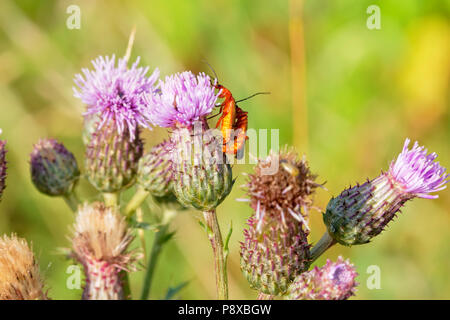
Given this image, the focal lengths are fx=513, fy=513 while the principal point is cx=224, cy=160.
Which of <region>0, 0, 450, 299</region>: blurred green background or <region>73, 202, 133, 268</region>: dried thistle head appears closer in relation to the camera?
<region>73, 202, 133, 268</region>: dried thistle head

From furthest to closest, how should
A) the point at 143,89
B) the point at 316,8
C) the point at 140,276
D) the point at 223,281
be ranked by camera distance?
the point at 316,8, the point at 140,276, the point at 143,89, the point at 223,281

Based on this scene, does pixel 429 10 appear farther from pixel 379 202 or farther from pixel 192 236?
pixel 192 236

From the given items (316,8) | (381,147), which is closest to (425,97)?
(381,147)

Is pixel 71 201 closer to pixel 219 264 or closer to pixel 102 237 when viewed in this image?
pixel 102 237

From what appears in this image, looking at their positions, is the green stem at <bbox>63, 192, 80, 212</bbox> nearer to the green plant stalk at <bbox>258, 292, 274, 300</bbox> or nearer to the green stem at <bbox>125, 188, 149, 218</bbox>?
the green stem at <bbox>125, 188, 149, 218</bbox>

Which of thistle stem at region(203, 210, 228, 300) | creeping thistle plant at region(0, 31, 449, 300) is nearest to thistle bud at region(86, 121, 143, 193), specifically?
creeping thistle plant at region(0, 31, 449, 300)

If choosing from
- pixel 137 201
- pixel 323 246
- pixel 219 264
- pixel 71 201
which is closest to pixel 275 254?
pixel 219 264
